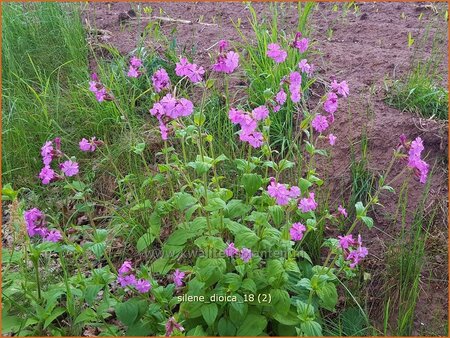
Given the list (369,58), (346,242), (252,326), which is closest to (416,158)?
(346,242)

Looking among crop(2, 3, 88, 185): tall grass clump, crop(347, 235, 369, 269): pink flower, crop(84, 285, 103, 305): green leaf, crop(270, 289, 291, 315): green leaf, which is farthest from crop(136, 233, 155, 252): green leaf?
crop(2, 3, 88, 185): tall grass clump

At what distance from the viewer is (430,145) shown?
2.80 meters

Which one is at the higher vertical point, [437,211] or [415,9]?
[415,9]

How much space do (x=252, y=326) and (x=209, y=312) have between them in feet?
0.60

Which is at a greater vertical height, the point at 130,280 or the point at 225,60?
the point at 225,60

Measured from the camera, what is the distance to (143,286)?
6.77 ft

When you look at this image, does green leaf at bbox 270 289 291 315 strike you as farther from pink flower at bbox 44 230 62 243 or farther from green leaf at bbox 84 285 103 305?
pink flower at bbox 44 230 62 243

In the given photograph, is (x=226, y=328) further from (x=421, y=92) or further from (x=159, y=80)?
(x=421, y=92)

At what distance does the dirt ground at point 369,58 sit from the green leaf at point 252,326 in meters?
0.56

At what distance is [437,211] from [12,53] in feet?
9.73

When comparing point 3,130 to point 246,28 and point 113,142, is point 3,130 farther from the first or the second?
point 246,28

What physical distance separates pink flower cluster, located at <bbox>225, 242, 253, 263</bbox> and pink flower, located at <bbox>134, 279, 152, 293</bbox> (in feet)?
1.06

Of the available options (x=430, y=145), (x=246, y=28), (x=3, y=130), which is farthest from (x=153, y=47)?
(x=430, y=145)

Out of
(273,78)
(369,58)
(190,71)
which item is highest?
(190,71)
